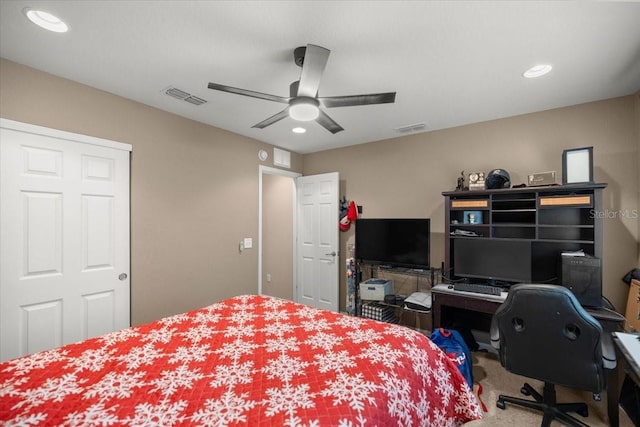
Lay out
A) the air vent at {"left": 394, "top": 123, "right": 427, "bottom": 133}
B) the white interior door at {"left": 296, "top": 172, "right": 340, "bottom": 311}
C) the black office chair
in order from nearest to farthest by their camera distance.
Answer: the black office chair
the air vent at {"left": 394, "top": 123, "right": 427, "bottom": 133}
the white interior door at {"left": 296, "top": 172, "right": 340, "bottom": 311}

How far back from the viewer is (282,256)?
4.83 metres

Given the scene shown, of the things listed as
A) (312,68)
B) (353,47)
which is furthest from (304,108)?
(353,47)

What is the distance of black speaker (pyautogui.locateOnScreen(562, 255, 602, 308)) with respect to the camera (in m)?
2.27

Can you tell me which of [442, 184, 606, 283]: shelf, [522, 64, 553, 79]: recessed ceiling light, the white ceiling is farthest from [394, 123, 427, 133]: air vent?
[522, 64, 553, 79]: recessed ceiling light

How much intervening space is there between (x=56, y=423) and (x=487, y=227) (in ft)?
11.8

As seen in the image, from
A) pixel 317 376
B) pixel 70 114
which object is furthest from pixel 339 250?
pixel 70 114

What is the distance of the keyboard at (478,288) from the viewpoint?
2658 millimetres

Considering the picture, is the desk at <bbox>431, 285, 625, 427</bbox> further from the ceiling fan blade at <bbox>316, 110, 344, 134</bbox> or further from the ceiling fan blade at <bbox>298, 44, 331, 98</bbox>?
the ceiling fan blade at <bbox>298, 44, 331, 98</bbox>

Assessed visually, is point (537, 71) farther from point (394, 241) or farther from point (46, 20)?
point (46, 20)

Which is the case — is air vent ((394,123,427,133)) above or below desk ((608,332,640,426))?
above

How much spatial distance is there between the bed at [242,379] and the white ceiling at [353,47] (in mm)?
1887

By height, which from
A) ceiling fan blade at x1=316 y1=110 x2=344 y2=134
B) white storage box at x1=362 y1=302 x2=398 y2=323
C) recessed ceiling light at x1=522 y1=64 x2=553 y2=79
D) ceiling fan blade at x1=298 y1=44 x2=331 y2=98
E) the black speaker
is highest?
recessed ceiling light at x1=522 y1=64 x2=553 y2=79

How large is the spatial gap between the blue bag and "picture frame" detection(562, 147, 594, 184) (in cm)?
176

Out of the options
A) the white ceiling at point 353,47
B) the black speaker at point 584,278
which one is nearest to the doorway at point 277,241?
the white ceiling at point 353,47
